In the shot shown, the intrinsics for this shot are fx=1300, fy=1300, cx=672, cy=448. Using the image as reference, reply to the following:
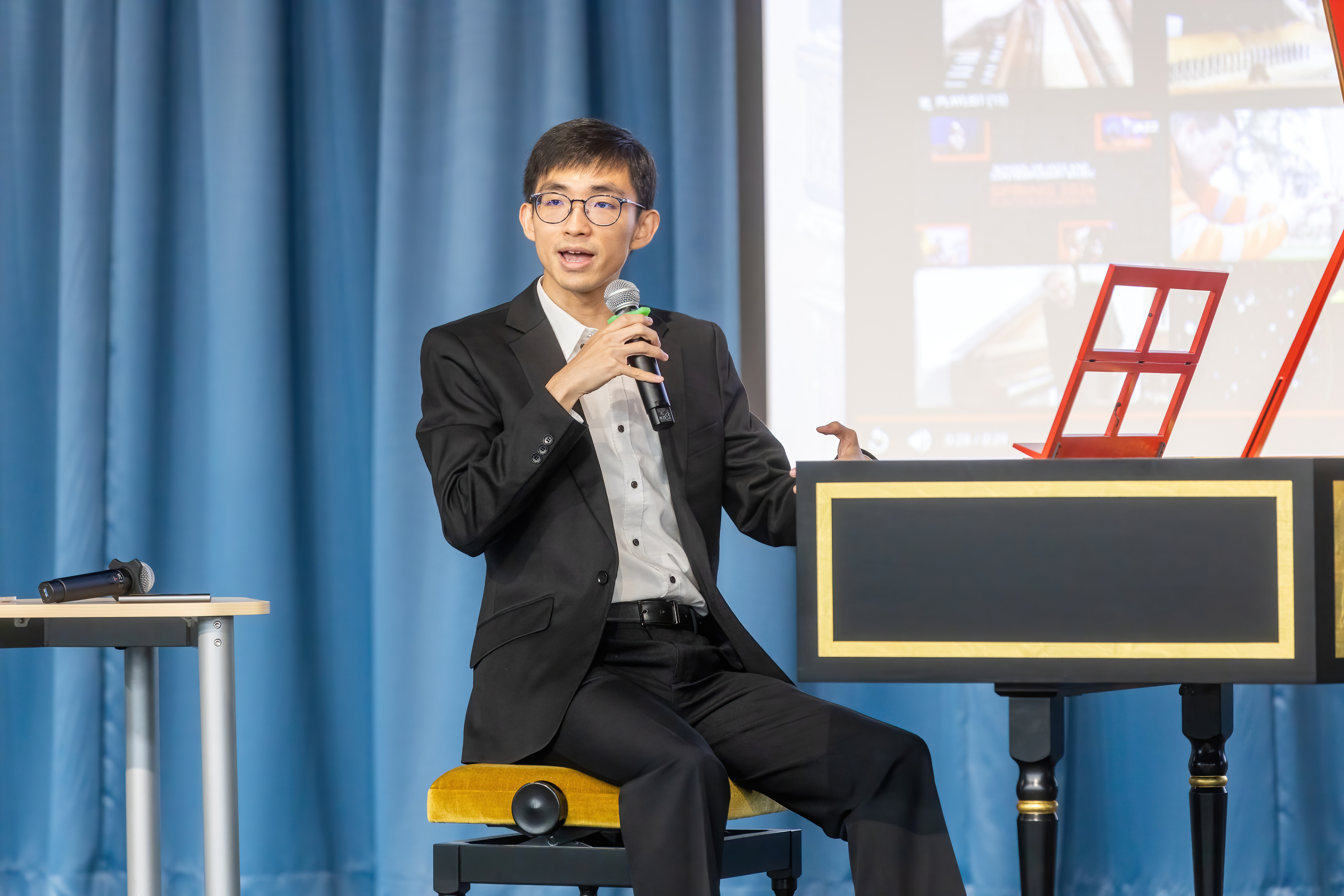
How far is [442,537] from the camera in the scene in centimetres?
274

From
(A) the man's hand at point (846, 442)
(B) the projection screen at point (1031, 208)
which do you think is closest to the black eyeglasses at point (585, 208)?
(A) the man's hand at point (846, 442)

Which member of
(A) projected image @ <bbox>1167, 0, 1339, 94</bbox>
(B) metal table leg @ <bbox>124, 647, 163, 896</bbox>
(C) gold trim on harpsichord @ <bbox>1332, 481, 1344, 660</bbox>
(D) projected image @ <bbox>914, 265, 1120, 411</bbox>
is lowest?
(B) metal table leg @ <bbox>124, 647, 163, 896</bbox>

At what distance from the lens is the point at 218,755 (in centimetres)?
197

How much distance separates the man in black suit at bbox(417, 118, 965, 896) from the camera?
163 centimetres

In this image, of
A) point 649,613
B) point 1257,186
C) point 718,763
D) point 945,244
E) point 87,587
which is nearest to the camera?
point 718,763

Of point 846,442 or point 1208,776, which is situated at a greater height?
A: point 846,442

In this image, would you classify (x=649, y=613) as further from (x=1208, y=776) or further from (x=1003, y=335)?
(x=1003, y=335)

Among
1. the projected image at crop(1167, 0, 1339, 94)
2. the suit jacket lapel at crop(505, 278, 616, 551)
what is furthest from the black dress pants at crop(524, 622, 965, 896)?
the projected image at crop(1167, 0, 1339, 94)

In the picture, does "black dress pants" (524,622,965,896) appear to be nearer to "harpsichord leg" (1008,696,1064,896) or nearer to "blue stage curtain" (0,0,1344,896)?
"harpsichord leg" (1008,696,1064,896)

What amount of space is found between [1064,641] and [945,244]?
4.97 feet

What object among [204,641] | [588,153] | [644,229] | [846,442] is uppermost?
[588,153]

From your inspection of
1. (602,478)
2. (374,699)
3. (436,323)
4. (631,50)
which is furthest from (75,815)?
(631,50)

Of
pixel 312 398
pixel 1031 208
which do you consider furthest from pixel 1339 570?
pixel 312 398

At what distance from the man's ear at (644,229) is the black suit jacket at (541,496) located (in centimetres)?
12
